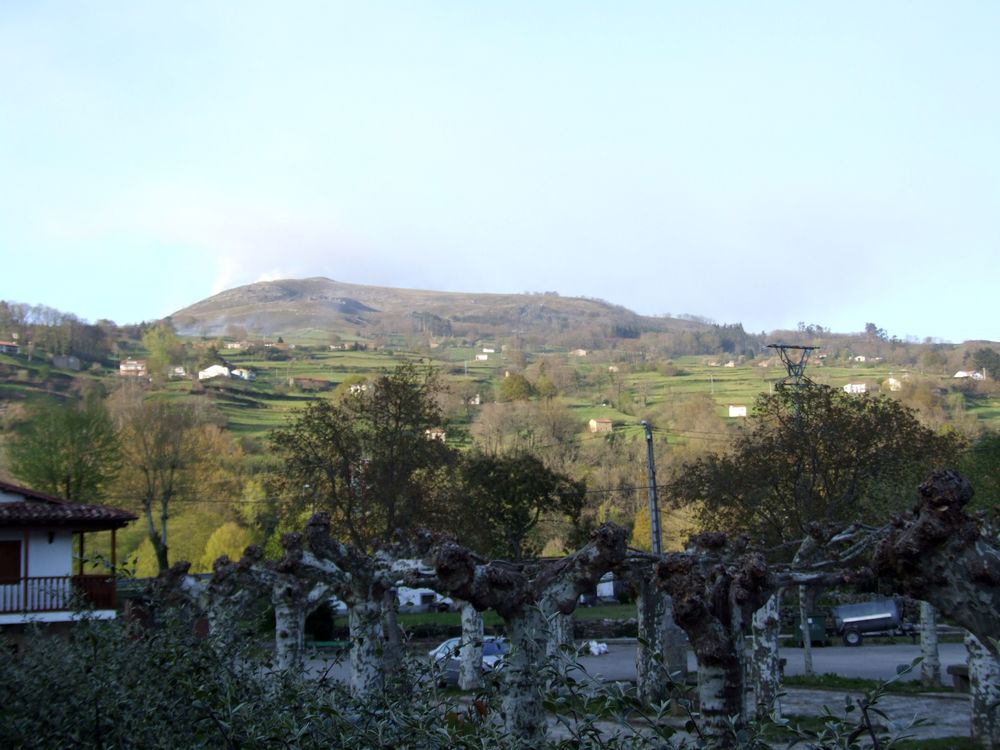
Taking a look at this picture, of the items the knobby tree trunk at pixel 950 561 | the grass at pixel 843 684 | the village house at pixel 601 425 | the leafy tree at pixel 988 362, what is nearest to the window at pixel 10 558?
the grass at pixel 843 684

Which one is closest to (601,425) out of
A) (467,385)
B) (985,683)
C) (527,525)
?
(467,385)

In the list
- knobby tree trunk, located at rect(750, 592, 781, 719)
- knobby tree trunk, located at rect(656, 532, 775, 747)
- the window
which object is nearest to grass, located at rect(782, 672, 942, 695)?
knobby tree trunk, located at rect(750, 592, 781, 719)

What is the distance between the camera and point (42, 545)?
32.4 metres

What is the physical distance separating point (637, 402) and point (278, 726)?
161995 mm

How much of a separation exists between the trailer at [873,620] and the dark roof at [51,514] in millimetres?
28783

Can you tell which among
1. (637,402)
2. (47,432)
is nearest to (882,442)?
(47,432)

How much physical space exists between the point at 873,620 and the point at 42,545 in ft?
106

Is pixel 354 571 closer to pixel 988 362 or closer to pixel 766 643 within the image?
pixel 766 643

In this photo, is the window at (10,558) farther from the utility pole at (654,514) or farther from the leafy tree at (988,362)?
the leafy tree at (988,362)

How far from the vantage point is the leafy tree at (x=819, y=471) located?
117 ft

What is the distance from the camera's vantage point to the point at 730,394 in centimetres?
17862

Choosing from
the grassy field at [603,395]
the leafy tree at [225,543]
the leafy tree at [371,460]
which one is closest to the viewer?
the leafy tree at [371,460]

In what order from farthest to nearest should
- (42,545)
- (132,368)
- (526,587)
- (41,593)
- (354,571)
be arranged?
(132,368) → (42,545) → (41,593) → (354,571) → (526,587)

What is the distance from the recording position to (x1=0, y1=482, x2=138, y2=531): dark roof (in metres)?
31.2
